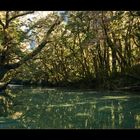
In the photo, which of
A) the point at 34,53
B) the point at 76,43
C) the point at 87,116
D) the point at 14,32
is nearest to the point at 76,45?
the point at 76,43

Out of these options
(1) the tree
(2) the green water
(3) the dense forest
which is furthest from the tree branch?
(2) the green water

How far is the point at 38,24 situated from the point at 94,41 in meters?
2.62

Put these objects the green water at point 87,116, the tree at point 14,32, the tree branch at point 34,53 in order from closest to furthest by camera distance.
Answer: the green water at point 87,116, the tree branch at point 34,53, the tree at point 14,32

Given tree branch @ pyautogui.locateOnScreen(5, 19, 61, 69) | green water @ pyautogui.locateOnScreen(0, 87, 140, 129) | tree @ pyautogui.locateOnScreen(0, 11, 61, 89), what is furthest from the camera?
tree @ pyautogui.locateOnScreen(0, 11, 61, 89)

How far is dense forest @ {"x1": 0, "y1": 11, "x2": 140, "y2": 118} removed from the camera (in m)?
12.1

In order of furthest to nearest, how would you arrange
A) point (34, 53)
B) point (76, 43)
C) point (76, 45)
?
point (76, 45)
point (76, 43)
point (34, 53)

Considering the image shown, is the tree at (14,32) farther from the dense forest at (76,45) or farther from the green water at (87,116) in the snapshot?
the green water at (87,116)

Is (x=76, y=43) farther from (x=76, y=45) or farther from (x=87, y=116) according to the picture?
(x=87, y=116)

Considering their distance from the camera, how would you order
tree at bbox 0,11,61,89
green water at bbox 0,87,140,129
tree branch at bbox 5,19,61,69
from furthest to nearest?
tree at bbox 0,11,61,89
tree branch at bbox 5,19,61,69
green water at bbox 0,87,140,129

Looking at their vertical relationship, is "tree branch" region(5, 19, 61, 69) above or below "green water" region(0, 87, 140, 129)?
above

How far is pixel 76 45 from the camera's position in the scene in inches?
698

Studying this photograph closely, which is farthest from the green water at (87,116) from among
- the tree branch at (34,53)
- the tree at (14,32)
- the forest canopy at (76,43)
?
the tree at (14,32)

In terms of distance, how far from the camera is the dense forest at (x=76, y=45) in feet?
39.8

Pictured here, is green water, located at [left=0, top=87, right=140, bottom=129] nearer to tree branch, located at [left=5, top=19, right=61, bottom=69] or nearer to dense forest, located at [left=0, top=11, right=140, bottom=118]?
tree branch, located at [left=5, top=19, right=61, bottom=69]
